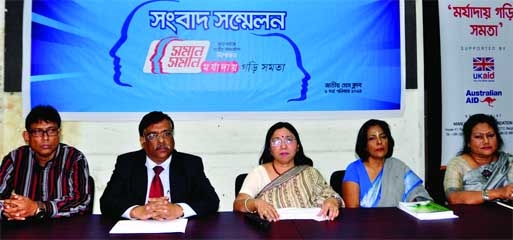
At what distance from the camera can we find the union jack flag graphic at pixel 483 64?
3541mm

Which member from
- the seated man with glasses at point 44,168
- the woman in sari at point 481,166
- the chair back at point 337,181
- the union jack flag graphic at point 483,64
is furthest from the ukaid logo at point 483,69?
the seated man with glasses at point 44,168

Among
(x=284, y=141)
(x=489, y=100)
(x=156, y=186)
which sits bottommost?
(x=156, y=186)

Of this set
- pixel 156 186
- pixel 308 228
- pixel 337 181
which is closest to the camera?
pixel 308 228

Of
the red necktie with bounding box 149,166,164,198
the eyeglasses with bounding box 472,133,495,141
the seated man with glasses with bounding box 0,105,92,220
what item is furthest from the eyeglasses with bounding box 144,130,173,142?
the eyeglasses with bounding box 472,133,495,141

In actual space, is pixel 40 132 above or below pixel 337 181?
Answer: above

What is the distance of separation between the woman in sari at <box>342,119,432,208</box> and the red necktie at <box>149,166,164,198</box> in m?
1.06

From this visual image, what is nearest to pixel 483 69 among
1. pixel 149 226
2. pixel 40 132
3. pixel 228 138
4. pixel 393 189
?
pixel 393 189

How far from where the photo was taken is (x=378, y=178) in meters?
2.72

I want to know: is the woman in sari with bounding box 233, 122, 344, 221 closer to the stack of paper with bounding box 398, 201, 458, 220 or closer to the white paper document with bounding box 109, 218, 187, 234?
the stack of paper with bounding box 398, 201, 458, 220

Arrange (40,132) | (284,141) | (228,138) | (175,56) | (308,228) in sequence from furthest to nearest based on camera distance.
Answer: (228,138)
(175,56)
(284,141)
(40,132)
(308,228)

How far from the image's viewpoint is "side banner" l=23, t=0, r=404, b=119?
10.9 ft

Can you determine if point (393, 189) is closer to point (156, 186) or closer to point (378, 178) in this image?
point (378, 178)

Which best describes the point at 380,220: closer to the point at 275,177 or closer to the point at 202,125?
the point at 275,177

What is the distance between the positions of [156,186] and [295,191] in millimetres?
749
